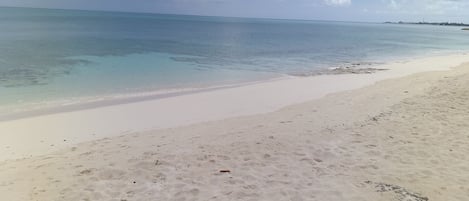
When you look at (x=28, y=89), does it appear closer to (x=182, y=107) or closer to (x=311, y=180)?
(x=182, y=107)

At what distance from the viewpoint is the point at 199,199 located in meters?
4.86

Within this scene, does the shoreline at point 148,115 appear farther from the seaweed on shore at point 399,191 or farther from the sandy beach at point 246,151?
the seaweed on shore at point 399,191

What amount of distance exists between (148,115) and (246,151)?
14.5 ft

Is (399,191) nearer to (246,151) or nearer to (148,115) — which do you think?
(246,151)

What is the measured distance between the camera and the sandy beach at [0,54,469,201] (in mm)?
5125

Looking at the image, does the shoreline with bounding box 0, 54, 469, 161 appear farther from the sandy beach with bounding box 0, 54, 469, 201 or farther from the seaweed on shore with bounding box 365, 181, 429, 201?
the seaweed on shore with bounding box 365, 181, 429, 201

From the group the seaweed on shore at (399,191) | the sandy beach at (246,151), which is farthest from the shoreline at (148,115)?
the seaweed on shore at (399,191)

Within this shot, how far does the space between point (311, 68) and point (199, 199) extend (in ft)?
62.3

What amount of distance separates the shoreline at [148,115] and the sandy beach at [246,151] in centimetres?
4

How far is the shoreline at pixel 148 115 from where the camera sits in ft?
25.7

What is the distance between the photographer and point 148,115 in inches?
405

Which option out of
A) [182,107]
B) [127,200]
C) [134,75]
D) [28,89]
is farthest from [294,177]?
[134,75]

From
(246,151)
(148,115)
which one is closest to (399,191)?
(246,151)

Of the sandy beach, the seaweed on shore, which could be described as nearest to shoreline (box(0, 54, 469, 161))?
the sandy beach
